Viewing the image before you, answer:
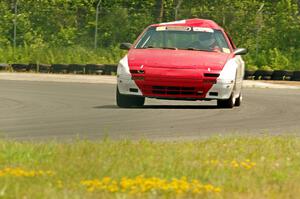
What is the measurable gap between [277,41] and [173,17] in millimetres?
4584

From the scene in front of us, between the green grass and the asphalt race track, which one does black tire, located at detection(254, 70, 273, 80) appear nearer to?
the asphalt race track

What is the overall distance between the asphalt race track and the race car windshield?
1.13 meters

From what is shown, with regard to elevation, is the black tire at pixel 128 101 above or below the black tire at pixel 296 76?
above

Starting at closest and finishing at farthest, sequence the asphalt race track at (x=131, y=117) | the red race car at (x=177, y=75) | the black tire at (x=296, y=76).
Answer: the asphalt race track at (x=131, y=117)
the red race car at (x=177, y=75)
the black tire at (x=296, y=76)

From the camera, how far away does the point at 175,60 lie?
1585cm

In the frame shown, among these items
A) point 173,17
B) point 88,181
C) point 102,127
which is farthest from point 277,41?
point 88,181

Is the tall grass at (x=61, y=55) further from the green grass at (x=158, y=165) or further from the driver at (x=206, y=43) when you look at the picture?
the green grass at (x=158, y=165)

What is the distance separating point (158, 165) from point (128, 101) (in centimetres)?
806

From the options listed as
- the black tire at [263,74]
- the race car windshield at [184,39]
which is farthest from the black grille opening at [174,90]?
the black tire at [263,74]

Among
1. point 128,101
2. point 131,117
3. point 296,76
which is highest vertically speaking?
point 131,117

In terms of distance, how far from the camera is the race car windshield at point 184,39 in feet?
55.4

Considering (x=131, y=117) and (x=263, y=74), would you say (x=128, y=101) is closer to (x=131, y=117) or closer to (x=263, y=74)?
(x=131, y=117)

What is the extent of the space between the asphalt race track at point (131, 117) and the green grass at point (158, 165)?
4.87ft

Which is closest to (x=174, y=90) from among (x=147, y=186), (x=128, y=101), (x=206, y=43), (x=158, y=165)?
(x=128, y=101)
